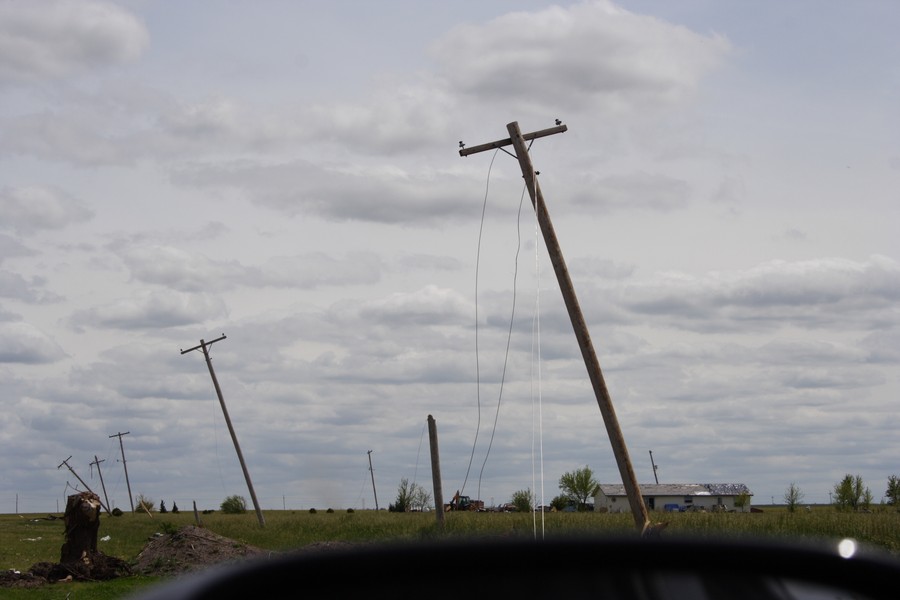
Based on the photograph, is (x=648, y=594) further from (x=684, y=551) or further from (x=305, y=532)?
(x=305, y=532)

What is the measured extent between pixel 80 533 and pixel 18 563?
7.10 metres

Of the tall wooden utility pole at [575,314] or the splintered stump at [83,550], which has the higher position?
the tall wooden utility pole at [575,314]

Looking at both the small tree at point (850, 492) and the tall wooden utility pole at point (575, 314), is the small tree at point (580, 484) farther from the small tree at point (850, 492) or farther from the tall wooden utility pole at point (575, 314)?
the tall wooden utility pole at point (575, 314)

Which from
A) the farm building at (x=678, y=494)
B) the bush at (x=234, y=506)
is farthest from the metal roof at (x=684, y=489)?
the bush at (x=234, y=506)

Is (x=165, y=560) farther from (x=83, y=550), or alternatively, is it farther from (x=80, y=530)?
(x=80, y=530)

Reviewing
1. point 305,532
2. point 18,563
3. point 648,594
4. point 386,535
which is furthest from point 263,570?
point 305,532

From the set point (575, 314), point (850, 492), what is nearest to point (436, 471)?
point (575, 314)

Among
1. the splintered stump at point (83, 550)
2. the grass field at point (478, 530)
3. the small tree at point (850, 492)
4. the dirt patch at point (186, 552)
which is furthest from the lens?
the small tree at point (850, 492)

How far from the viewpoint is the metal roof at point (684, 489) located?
110 m

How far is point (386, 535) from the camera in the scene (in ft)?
95.2

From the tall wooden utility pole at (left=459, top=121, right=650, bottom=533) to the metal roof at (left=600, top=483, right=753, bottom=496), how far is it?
9347cm

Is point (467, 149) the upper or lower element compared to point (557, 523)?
upper

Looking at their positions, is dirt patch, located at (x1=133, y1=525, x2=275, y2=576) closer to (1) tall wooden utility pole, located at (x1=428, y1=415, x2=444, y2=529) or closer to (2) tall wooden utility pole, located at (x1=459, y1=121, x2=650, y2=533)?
(1) tall wooden utility pole, located at (x1=428, y1=415, x2=444, y2=529)

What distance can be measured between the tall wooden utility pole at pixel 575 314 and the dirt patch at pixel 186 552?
881 centimetres
